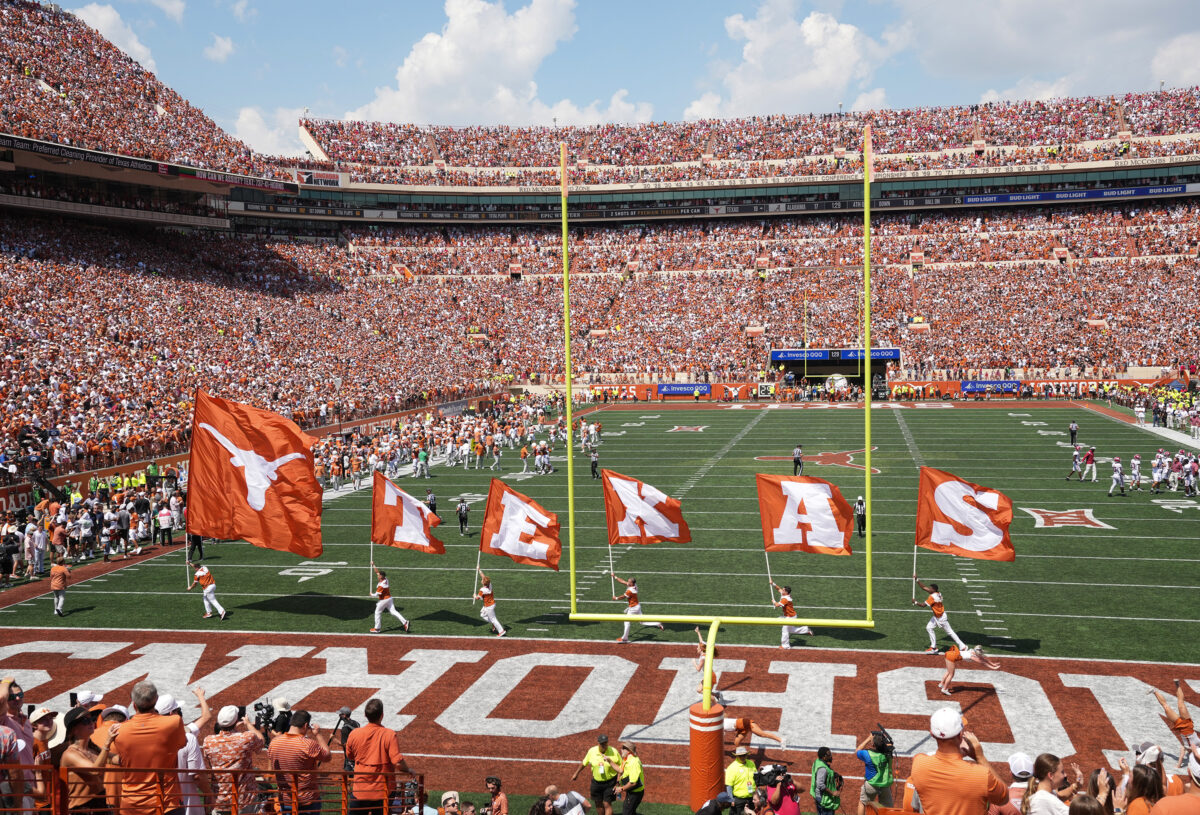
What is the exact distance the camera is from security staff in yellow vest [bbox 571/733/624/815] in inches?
355

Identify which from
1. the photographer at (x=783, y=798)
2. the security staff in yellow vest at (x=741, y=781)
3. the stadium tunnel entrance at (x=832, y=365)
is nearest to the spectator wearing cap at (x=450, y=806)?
the security staff in yellow vest at (x=741, y=781)

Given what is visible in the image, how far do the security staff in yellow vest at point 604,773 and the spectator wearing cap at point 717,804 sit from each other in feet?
3.70

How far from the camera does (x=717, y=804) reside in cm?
693

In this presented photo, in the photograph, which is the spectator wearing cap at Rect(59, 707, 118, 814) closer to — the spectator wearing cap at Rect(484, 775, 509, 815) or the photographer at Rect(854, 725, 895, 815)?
the spectator wearing cap at Rect(484, 775, 509, 815)

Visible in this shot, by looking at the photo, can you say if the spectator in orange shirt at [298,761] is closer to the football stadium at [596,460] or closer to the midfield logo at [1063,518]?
the football stadium at [596,460]

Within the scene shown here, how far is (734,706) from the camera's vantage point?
481 inches

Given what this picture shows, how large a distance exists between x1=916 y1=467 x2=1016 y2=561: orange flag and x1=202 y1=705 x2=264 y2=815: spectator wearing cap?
31.6 feet

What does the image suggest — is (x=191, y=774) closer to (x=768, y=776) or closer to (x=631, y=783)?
(x=631, y=783)

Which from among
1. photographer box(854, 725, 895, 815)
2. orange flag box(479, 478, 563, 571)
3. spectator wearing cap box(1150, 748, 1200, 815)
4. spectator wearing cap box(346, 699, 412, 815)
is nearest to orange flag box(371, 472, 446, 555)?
orange flag box(479, 478, 563, 571)

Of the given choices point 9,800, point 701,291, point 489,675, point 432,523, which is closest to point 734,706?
point 489,675

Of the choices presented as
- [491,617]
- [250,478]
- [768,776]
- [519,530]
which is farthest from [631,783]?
[250,478]

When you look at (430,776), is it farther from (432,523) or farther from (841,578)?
(841,578)

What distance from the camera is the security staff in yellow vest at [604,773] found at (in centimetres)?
901

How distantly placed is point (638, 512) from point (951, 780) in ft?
24.7
